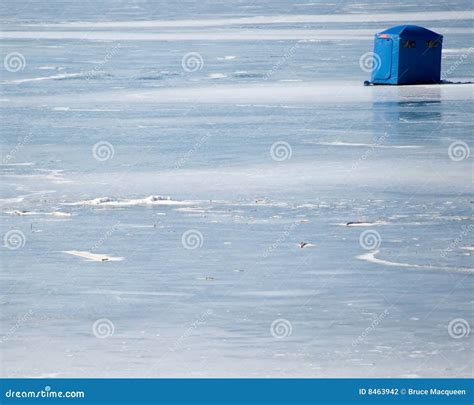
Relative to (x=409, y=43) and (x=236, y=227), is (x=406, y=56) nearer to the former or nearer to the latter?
(x=409, y=43)

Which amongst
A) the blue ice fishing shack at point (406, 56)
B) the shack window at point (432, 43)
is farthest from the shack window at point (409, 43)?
the shack window at point (432, 43)

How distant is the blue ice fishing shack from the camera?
2325 cm

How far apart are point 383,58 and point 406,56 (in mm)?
381

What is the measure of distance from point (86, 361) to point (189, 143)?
9087 millimetres

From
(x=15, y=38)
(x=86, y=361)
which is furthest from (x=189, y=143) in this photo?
(x=15, y=38)

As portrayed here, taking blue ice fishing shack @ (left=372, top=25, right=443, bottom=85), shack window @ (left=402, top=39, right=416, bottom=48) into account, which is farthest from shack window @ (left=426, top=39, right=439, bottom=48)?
shack window @ (left=402, top=39, right=416, bottom=48)

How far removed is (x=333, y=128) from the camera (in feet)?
57.3

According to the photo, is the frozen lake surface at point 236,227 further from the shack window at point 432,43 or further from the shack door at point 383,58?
the shack window at point 432,43

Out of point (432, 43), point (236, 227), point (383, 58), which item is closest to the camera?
point (236, 227)

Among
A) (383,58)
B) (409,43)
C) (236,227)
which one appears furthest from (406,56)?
(236,227)

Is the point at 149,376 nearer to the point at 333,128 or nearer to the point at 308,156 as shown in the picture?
the point at 308,156

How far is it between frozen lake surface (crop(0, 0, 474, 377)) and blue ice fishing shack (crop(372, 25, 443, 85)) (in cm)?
57

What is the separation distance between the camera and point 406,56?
23.4 meters

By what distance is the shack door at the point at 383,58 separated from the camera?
23328mm
